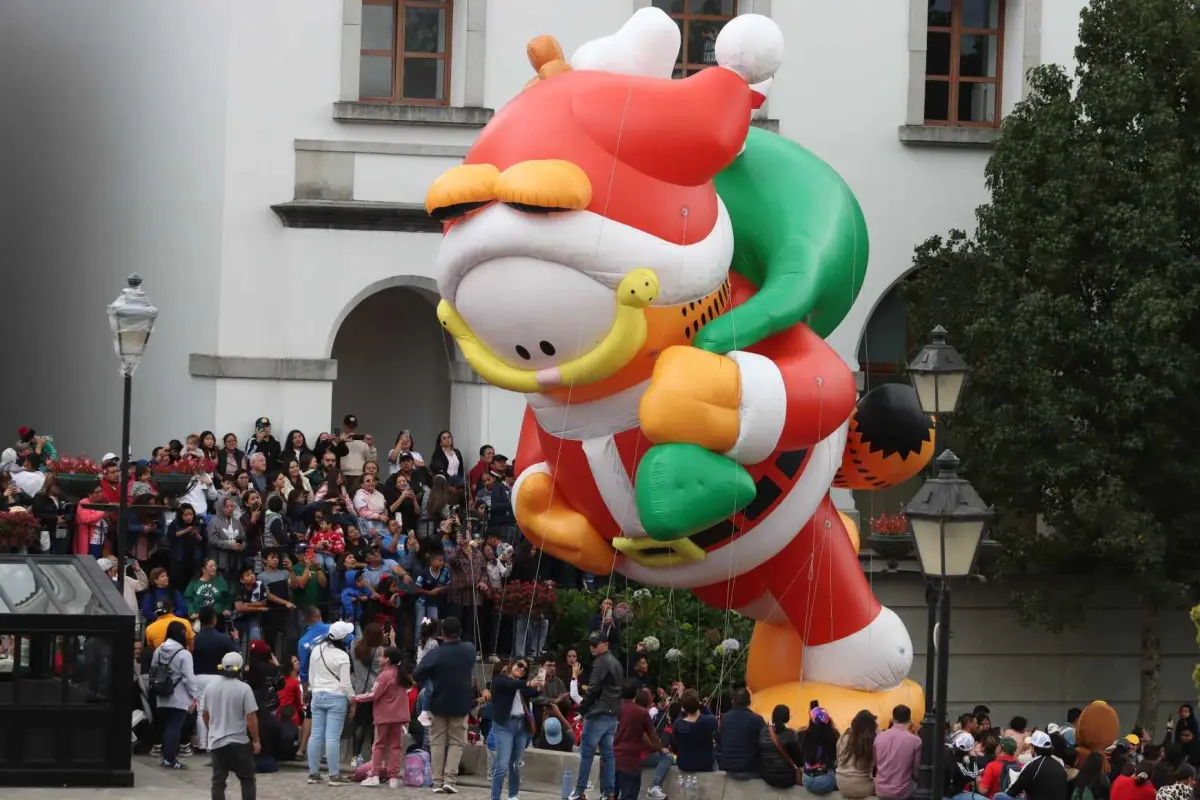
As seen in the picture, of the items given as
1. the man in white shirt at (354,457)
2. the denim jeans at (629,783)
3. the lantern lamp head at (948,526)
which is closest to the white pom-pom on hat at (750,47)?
the lantern lamp head at (948,526)

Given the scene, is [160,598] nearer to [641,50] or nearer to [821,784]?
[821,784]

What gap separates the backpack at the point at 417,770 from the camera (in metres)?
22.2

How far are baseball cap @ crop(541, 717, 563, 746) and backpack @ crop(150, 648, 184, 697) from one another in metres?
3.14

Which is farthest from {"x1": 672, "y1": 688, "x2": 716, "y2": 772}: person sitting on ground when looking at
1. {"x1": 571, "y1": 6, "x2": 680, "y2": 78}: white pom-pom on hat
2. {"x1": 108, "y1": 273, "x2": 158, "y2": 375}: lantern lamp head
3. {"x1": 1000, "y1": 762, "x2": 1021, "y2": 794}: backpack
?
{"x1": 108, "y1": 273, "x2": 158, "y2": 375}: lantern lamp head

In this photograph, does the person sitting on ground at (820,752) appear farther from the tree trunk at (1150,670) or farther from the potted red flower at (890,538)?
the tree trunk at (1150,670)

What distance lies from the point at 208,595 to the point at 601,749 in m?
5.05

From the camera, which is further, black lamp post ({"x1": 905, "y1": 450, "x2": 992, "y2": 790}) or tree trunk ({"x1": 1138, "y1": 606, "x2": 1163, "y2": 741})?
tree trunk ({"x1": 1138, "y1": 606, "x2": 1163, "y2": 741})

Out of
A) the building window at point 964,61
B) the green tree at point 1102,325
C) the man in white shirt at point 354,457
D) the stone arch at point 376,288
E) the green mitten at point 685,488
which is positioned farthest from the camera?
the building window at point 964,61

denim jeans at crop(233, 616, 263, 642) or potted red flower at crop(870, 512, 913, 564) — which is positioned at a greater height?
potted red flower at crop(870, 512, 913, 564)

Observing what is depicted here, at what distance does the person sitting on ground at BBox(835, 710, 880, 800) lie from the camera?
20875 mm

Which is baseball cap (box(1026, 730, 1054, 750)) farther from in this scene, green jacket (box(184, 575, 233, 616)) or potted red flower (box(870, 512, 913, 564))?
potted red flower (box(870, 512, 913, 564))

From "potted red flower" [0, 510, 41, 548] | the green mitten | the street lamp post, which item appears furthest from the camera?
"potted red flower" [0, 510, 41, 548]

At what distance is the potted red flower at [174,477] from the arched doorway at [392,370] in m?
7.63

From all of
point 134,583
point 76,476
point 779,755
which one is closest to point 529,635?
point 134,583
